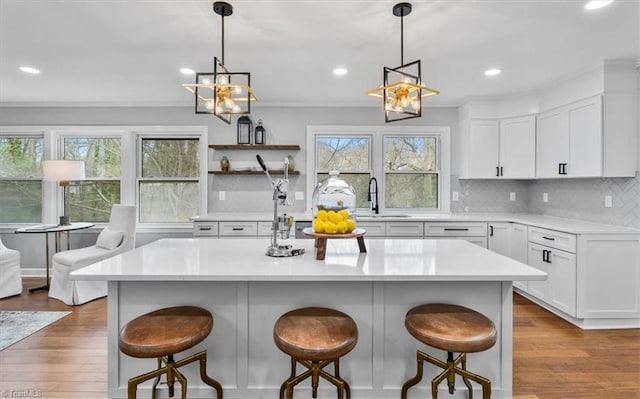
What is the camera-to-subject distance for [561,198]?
3939mm

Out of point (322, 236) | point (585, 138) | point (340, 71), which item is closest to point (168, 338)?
point (322, 236)

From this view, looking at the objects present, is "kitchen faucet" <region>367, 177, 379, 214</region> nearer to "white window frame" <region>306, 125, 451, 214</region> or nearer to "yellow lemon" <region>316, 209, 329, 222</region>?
"white window frame" <region>306, 125, 451, 214</region>

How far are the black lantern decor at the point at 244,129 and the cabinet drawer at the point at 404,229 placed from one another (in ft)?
7.16

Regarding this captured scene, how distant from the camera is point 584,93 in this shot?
3.28 meters

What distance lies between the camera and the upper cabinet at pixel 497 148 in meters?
4.02

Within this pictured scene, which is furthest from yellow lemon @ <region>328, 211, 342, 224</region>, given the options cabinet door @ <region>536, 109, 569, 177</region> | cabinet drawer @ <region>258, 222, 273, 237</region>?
cabinet door @ <region>536, 109, 569, 177</region>

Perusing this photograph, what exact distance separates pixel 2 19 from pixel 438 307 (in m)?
3.57

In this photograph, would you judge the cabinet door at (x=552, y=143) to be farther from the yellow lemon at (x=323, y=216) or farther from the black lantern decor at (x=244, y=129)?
the black lantern decor at (x=244, y=129)

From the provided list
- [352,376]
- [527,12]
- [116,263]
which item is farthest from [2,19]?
[527,12]

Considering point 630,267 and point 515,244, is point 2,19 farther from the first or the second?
point 630,267

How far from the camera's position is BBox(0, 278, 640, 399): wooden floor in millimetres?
2080

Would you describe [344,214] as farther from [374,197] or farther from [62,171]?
[62,171]

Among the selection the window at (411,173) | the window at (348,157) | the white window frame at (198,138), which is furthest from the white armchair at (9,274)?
the window at (411,173)

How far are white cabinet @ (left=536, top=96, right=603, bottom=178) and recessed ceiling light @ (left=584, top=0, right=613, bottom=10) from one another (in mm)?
1290
